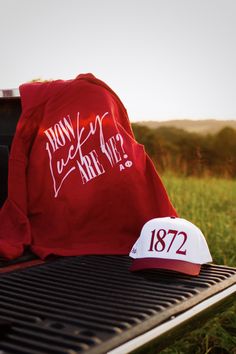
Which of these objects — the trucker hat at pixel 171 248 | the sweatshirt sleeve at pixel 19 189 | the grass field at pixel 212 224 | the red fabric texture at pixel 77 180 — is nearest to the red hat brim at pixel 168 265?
the trucker hat at pixel 171 248

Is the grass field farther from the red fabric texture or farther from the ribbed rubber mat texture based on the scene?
the ribbed rubber mat texture

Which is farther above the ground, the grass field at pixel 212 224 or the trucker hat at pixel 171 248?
the trucker hat at pixel 171 248

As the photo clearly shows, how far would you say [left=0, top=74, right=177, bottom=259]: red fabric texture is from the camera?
3479mm

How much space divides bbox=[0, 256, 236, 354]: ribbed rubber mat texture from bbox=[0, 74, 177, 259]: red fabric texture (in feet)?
1.16

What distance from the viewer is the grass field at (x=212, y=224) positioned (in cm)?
373

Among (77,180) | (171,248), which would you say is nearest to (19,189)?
(77,180)

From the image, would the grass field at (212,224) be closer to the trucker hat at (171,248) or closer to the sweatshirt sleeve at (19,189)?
the trucker hat at (171,248)

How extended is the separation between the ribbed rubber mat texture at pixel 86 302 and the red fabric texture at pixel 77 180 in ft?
1.16

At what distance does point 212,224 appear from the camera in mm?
5906

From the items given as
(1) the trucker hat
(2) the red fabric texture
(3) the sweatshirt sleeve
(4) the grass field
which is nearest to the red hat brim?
(1) the trucker hat

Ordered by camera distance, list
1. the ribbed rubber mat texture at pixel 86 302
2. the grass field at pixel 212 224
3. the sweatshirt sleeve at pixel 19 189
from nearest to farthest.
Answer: the ribbed rubber mat texture at pixel 86 302 → the sweatshirt sleeve at pixel 19 189 → the grass field at pixel 212 224

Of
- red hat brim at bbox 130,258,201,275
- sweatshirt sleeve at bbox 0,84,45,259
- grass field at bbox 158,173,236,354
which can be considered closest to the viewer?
red hat brim at bbox 130,258,201,275

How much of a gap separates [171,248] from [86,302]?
0.69m

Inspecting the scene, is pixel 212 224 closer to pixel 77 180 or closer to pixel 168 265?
pixel 77 180
